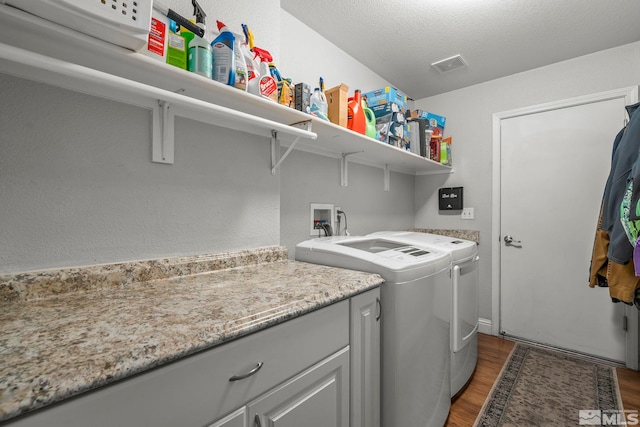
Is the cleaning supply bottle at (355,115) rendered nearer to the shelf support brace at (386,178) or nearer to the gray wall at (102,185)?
the gray wall at (102,185)

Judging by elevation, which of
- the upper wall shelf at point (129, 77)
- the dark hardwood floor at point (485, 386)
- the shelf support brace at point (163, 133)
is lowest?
the dark hardwood floor at point (485, 386)

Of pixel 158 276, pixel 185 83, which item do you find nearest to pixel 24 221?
pixel 158 276

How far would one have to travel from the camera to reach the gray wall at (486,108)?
2154mm

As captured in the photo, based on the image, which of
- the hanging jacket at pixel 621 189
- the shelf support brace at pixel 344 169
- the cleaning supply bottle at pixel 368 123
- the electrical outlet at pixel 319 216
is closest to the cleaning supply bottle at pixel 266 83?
the cleaning supply bottle at pixel 368 123

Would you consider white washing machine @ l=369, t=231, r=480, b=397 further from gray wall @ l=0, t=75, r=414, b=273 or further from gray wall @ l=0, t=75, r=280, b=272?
gray wall @ l=0, t=75, r=280, b=272

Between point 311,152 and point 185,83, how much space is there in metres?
1.00

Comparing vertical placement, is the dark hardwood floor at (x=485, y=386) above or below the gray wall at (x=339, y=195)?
below

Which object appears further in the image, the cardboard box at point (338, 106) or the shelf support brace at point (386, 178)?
the shelf support brace at point (386, 178)

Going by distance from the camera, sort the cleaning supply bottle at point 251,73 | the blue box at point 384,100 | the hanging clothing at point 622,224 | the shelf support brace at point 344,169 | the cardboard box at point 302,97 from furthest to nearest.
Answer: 1. the shelf support brace at point 344,169
2. the blue box at point 384,100
3. the hanging clothing at point 622,224
4. the cardboard box at point 302,97
5. the cleaning supply bottle at point 251,73

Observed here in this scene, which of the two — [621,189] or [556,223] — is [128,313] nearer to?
[621,189]

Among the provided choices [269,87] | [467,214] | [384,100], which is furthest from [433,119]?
[269,87]

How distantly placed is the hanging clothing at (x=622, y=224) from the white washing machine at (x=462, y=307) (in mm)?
689

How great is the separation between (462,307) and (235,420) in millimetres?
1479

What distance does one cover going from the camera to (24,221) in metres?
0.83
